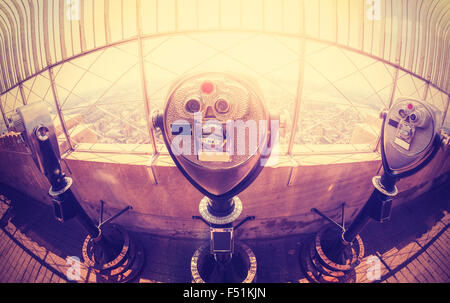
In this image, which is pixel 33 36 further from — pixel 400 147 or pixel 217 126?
pixel 400 147

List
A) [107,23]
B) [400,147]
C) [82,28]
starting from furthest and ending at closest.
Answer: [82,28] → [107,23] → [400,147]

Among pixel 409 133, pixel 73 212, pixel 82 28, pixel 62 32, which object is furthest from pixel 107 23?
pixel 409 133

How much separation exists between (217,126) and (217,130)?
0.03m

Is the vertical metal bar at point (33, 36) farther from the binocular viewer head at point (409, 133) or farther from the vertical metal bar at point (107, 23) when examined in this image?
the binocular viewer head at point (409, 133)

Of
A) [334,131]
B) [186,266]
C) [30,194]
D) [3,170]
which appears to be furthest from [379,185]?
[3,170]

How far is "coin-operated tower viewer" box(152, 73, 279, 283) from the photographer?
1460 mm

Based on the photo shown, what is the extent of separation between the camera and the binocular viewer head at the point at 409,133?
6.92ft

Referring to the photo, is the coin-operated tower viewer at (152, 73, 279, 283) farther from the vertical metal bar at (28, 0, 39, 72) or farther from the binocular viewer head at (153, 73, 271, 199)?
the vertical metal bar at (28, 0, 39, 72)

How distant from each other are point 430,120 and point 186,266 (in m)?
4.42

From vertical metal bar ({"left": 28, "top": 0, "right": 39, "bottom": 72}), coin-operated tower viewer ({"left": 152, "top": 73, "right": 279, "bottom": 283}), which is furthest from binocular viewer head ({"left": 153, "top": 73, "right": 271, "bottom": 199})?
vertical metal bar ({"left": 28, "top": 0, "right": 39, "bottom": 72})

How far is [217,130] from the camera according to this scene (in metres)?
1.46

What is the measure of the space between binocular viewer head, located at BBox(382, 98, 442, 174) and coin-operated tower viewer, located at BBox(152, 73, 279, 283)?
1820 mm

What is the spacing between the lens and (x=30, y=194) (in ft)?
16.5

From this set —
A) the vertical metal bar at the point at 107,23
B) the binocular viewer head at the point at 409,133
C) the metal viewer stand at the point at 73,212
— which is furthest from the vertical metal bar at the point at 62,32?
the binocular viewer head at the point at 409,133
